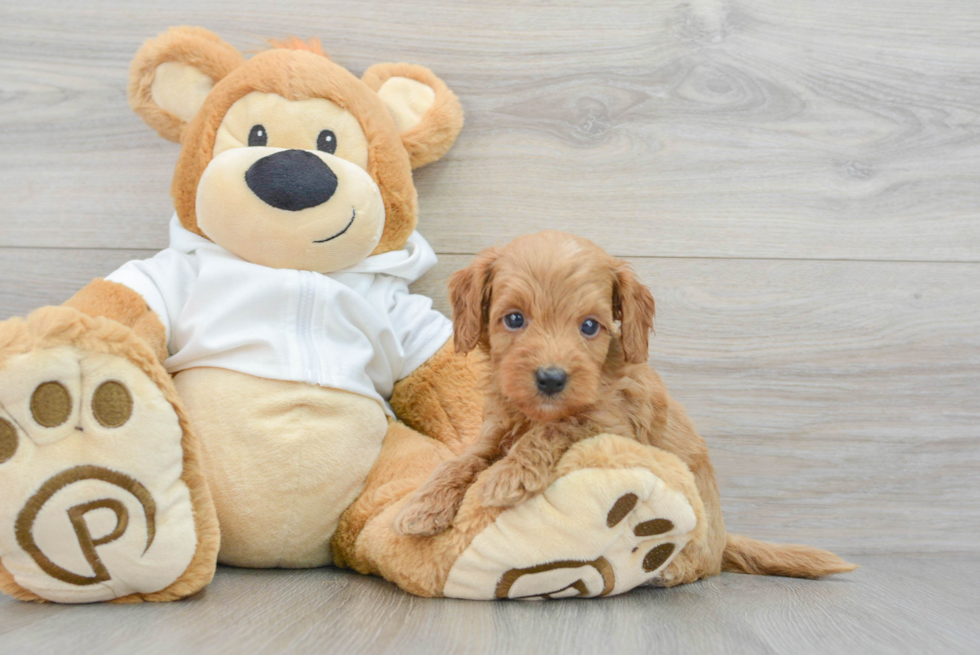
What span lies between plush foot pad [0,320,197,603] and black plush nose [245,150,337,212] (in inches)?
14.0

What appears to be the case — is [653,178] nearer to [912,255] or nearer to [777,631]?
[912,255]

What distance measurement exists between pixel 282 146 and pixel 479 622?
33.7 inches

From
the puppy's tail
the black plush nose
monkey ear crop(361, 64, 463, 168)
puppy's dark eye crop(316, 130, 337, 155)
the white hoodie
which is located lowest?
the puppy's tail

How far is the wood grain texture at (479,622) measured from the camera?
2.84 ft

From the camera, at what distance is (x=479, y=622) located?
945 millimetres

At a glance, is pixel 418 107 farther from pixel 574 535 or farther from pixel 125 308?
pixel 574 535

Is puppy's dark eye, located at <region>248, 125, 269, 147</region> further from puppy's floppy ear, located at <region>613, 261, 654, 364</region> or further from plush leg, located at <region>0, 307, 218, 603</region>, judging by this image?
puppy's floppy ear, located at <region>613, 261, 654, 364</region>

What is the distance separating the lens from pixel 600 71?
5.23 feet

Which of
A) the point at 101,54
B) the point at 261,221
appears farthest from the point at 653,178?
the point at 101,54

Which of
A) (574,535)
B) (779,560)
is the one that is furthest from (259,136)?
(779,560)

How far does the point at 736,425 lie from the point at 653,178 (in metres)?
0.56

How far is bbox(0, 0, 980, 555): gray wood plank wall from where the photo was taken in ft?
5.11

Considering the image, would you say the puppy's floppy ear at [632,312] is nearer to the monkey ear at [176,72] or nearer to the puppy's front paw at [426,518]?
the puppy's front paw at [426,518]

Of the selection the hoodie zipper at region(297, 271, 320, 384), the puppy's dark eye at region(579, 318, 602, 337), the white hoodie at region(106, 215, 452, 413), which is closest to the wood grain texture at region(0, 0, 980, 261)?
the white hoodie at region(106, 215, 452, 413)
